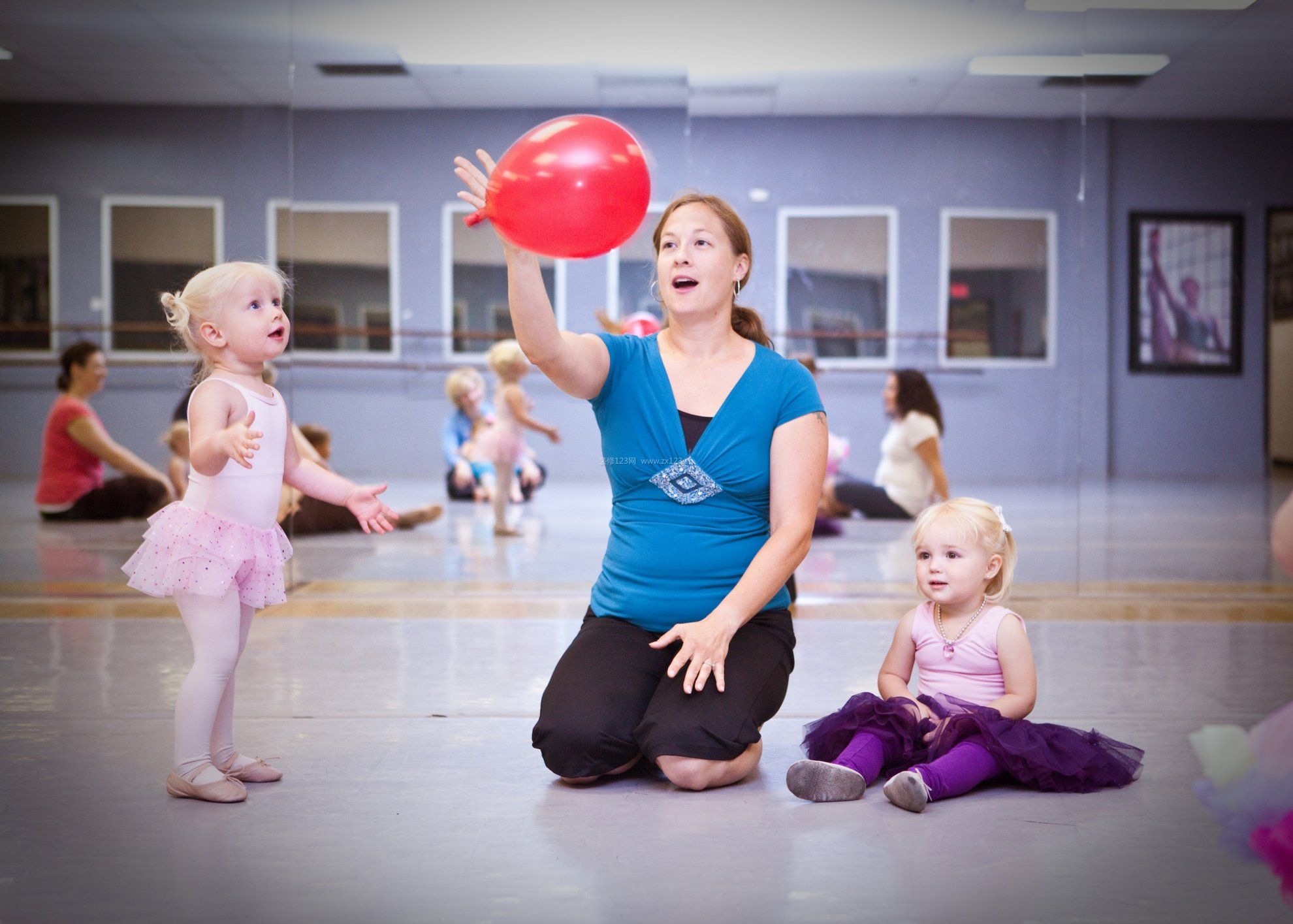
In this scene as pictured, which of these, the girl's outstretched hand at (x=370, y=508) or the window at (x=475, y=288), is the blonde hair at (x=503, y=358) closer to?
the window at (x=475, y=288)

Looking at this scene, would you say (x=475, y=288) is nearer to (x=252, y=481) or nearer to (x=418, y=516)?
(x=418, y=516)

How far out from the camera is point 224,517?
205 cm

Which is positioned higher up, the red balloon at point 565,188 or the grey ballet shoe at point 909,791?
the red balloon at point 565,188

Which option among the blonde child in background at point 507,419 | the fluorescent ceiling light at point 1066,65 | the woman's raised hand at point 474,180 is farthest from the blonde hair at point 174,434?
the fluorescent ceiling light at point 1066,65

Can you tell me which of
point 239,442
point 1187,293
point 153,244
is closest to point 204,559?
point 239,442

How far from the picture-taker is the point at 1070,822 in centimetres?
191

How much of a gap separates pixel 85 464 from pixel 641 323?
2566 mm

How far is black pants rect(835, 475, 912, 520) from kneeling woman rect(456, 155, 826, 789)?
368cm

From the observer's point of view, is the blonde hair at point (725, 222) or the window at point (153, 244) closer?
the blonde hair at point (725, 222)

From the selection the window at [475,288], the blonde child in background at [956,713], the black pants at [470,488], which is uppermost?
the window at [475,288]

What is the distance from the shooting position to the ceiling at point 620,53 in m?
4.43

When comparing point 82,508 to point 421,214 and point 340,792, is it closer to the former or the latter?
point 421,214

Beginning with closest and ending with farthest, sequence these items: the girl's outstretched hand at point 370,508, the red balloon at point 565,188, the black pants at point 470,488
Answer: the red balloon at point 565,188 → the girl's outstretched hand at point 370,508 → the black pants at point 470,488

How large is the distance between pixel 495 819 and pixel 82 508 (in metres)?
4.54
